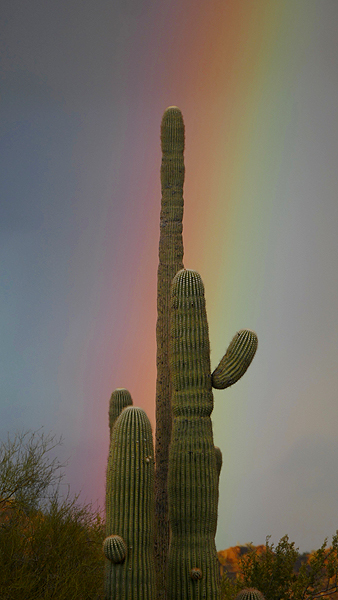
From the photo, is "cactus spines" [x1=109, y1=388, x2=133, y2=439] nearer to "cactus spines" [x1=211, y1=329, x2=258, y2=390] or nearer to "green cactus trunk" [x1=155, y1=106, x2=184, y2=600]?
"green cactus trunk" [x1=155, y1=106, x2=184, y2=600]

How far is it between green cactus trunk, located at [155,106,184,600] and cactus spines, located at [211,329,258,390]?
1652 mm

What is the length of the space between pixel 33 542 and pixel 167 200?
216 inches

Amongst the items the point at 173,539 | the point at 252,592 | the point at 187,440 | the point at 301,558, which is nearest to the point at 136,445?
the point at 187,440

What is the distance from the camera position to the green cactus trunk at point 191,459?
6859 millimetres

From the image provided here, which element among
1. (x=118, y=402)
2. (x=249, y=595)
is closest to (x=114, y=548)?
(x=249, y=595)

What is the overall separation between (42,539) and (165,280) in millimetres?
4127

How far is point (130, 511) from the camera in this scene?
250 inches

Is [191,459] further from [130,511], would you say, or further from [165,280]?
[165,280]

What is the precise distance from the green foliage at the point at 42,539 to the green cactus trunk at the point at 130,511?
18.9 inches

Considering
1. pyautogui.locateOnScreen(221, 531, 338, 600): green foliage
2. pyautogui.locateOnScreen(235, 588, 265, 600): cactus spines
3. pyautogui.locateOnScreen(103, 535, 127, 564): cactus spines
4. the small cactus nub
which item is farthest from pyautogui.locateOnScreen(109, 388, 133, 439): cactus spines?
pyautogui.locateOnScreen(221, 531, 338, 600): green foliage

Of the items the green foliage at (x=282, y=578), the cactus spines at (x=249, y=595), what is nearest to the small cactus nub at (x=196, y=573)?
the cactus spines at (x=249, y=595)

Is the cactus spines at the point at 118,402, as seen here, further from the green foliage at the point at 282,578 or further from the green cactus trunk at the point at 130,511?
the green foliage at the point at 282,578

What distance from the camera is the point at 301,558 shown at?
1652cm

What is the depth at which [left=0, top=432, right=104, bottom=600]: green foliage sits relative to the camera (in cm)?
619
